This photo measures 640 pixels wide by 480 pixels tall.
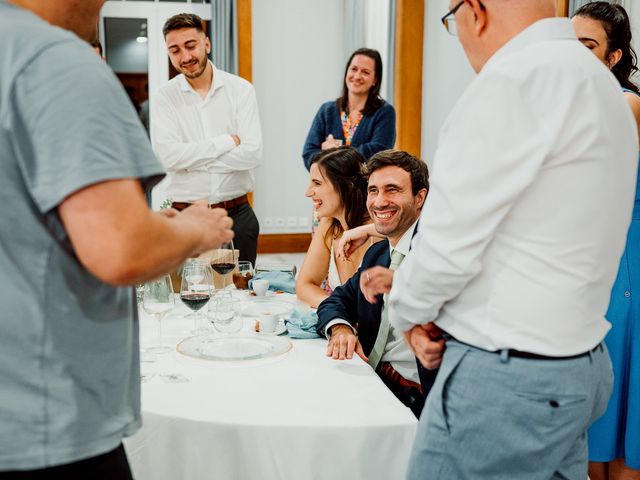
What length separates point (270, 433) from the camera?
1398 mm

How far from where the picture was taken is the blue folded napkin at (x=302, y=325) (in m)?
2.01

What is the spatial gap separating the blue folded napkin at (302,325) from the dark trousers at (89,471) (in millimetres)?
1034

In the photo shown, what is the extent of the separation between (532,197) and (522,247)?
81mm

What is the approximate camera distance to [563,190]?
3.43 feet

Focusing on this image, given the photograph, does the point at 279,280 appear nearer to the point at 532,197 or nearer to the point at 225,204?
the point at 225,204

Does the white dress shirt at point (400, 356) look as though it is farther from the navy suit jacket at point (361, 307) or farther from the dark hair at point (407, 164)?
the dark hair at point (407, 164)

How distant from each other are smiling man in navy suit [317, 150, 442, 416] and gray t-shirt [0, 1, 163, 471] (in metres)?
0.66

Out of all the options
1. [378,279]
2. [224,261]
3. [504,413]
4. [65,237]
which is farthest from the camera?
[224,261]

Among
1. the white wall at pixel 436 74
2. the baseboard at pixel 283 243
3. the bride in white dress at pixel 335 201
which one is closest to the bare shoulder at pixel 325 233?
the bride in white dress at pixel 335 201

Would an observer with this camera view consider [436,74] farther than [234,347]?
Yes

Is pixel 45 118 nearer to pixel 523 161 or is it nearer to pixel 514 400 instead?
pixel 523 161

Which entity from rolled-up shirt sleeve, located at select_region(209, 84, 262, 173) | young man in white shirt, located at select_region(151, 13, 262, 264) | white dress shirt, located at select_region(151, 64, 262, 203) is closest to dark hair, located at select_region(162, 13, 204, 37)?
young man in white shirt, located at select_region(151, 13, 262, 264)

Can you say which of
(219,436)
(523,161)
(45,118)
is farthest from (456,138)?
(219,436)

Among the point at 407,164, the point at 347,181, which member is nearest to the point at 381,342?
the point at 407,164
